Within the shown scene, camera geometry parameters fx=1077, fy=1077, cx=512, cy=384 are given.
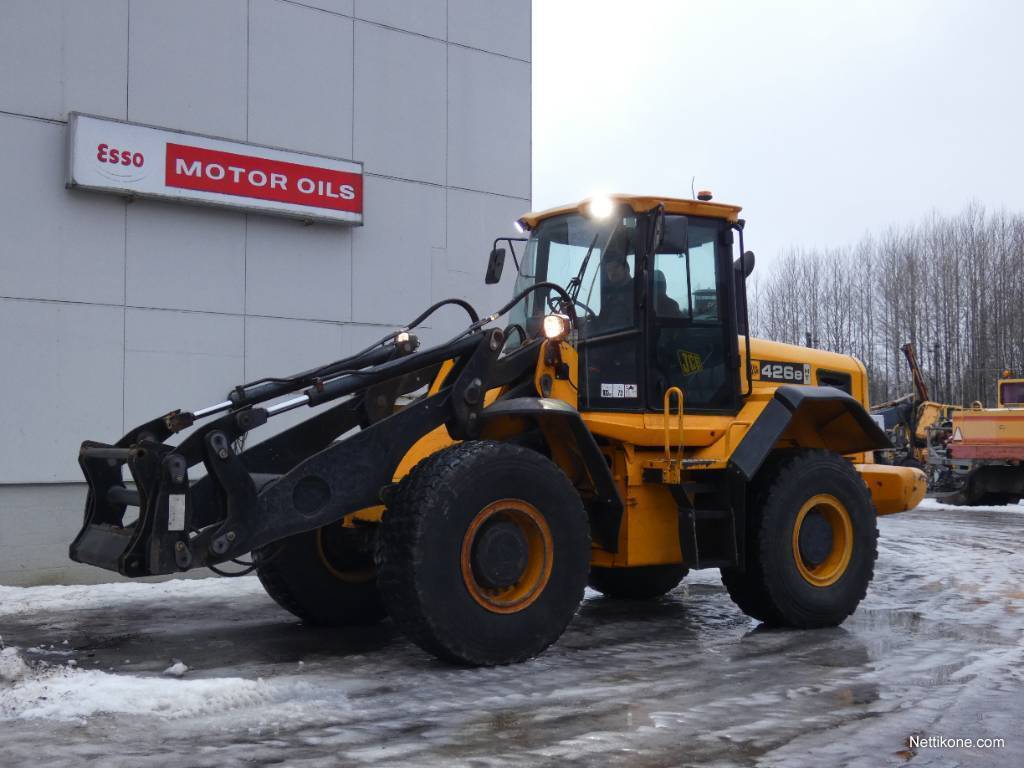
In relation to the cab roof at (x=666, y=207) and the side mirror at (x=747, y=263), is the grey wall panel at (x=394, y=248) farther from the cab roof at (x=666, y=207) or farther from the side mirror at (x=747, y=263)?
the side mirror at (x=747, y=263)

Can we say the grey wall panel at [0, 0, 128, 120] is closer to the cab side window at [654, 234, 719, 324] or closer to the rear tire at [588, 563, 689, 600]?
the cab side window at [654, 234, 719, 324]

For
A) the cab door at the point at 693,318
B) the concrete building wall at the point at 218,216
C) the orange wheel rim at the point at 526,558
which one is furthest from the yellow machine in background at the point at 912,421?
the orange wheel rim at the point at 526,558

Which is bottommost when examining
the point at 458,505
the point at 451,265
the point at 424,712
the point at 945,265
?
the point at 424,712

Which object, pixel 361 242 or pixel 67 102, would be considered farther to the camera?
pixel 361 242

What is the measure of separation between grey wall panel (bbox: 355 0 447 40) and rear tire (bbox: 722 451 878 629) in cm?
717

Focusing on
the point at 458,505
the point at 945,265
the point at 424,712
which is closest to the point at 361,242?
the point at 458,505

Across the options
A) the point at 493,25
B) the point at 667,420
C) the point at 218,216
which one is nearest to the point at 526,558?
the point at 667,420

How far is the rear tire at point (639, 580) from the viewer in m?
8.89

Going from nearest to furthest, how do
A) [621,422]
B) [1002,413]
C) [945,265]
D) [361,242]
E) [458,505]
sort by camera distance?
[458,505]
[621,422]
[361,242]
[1002,413]
[945,265]

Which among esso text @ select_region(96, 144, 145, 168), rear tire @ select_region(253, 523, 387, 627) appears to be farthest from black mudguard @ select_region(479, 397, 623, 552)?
esso text @ select_region(96, 144, 145, 168)

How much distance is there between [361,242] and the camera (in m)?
11.8

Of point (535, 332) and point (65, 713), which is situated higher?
point (535, 332)

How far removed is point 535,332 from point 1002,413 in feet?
53.2

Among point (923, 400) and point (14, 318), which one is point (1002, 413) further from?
point (14, 318)
